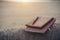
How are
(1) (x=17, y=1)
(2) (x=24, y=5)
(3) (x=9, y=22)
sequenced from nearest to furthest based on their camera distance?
(3) (x=9, y=22) → (2) (x=24, y=5) → (1) (x=17, y=1)

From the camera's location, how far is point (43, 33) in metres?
0.96

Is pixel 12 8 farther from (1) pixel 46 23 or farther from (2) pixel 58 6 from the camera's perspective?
(1) pixel 46 23

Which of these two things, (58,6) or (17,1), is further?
(17,1)

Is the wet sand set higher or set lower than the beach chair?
higher

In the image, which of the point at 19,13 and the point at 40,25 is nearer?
the point at 40,25

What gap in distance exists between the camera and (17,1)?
1.80 metres

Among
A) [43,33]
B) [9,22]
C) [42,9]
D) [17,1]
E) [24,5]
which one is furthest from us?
[17,1]

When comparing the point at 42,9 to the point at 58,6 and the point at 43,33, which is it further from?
the point at 43,33

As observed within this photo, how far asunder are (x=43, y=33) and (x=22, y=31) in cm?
14

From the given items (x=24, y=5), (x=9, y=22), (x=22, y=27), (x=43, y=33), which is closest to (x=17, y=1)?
(x=24, y=5)

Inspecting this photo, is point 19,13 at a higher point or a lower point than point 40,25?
higher

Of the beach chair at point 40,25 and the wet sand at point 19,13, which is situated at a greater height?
the wet sand at point 19,13

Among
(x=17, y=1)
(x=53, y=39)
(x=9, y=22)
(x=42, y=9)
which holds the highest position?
(x=17, y=1)

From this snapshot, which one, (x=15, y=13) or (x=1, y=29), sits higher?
(x=15, y=13)
